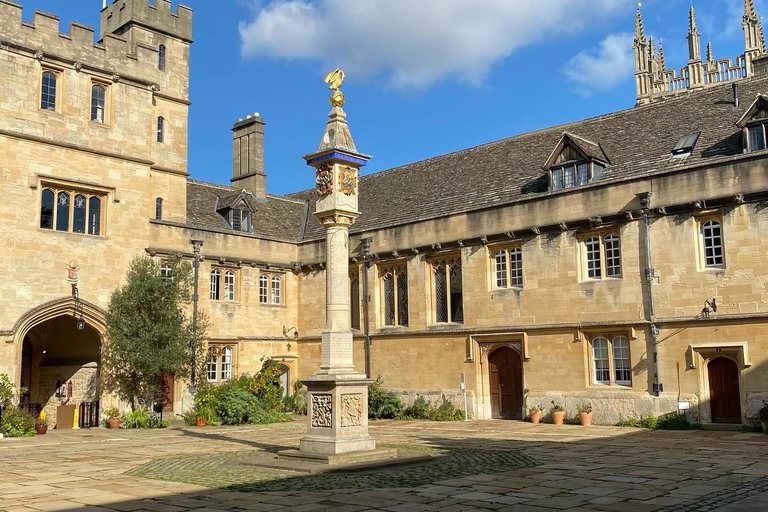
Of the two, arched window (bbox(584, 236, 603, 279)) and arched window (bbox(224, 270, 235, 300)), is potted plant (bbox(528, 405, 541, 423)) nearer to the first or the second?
arched window (bbox(584, 236, 603, 279))

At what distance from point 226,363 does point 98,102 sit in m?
10.4

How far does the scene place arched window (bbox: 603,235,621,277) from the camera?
874 inches

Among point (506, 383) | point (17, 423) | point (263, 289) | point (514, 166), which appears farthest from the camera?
point (263, 289)

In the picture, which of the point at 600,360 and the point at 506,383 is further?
the point at 506,383

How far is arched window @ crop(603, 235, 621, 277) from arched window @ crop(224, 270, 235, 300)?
46.0 feet

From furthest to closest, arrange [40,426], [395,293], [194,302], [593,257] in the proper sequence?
[395,293], [194,302], [593,257], [40,426]

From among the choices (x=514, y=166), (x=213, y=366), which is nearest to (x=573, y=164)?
(x=514, y=166)

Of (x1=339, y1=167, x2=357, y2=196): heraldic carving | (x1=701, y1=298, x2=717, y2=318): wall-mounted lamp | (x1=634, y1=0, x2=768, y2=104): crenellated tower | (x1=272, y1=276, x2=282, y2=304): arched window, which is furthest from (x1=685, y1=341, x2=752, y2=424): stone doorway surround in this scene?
(x1=634, y1=0, x2=768, y2=104): crenellated tower

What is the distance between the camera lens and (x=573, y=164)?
23766mm

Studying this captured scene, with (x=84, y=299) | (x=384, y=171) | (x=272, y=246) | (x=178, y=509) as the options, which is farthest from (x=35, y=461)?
(x=384, y=171)

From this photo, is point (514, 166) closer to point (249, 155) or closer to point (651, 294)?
point (651, 294)

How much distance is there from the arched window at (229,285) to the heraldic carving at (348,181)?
1491 cm

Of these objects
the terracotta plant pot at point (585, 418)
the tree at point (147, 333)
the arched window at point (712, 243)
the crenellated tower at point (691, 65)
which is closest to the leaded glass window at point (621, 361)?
the terracotta plant pot at point (585, 418)

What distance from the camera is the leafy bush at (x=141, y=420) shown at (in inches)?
952
